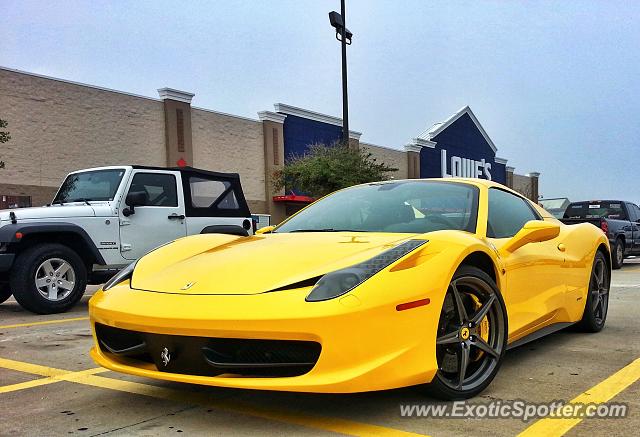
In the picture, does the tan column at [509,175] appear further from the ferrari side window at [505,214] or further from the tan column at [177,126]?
the ferrari side window at [505,214]

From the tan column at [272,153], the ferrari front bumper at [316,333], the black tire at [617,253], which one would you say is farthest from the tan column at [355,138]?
the ferrari front bumper at [316,333]

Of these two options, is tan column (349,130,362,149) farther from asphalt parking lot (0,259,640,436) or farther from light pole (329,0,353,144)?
asphalt parking lot (0,259,640,436)

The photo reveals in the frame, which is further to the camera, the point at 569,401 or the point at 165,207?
the point at 165,207

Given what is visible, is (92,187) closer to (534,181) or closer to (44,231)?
(44,231)

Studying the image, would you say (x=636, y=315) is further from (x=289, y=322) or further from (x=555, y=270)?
(x=289, y=322)

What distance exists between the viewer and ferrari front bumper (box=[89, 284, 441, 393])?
275 centimetres

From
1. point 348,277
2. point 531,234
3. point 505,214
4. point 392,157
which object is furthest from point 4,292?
point 392,157

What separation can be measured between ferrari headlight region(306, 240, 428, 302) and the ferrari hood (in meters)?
0.08

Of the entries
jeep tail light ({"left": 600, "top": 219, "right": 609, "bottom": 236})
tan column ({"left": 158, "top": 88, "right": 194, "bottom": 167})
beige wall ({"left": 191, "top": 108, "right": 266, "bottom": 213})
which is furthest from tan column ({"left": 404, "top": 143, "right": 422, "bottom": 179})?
jeep tail light ({"left": 600, "top": 219, "right": 609, "bottom": 236})

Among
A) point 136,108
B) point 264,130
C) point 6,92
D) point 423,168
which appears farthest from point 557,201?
point 6,92

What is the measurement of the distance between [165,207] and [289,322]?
235 inches

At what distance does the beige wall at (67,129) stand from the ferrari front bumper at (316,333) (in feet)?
56.3

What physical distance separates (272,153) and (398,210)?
22.7 m

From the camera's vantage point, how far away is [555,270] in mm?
4484
